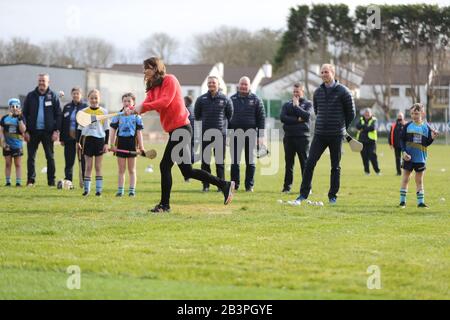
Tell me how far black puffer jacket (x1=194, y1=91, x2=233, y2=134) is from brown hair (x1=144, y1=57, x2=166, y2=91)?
207 inches

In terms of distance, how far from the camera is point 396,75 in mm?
88125

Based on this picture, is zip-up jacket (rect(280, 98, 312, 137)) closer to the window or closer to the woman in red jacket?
the woman in red jacket

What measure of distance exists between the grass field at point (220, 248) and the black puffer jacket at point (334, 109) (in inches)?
53.4

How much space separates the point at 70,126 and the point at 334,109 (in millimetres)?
6092

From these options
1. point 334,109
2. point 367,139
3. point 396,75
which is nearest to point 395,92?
point 396,75

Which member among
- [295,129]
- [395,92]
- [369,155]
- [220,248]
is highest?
[395,92]

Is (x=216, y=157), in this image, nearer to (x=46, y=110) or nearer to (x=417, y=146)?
(x=46, y=110)

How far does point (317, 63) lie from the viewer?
84688mm

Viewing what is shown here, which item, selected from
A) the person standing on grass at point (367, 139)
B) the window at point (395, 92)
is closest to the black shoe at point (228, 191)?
the person standing on grass at point (367, 139)

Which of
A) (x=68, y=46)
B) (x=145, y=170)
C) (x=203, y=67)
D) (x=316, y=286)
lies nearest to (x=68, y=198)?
(x=316, y=286)

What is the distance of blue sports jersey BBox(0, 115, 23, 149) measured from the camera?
60.2 ft

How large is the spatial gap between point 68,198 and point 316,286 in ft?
28.2

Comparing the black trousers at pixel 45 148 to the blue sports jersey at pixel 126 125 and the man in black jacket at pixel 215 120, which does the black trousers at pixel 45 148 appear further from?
the man in black jacket at pixel 215 120

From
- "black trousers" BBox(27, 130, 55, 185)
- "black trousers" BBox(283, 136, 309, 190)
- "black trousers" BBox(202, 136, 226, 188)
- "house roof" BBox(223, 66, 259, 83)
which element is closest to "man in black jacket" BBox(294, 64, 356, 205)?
"black trousers" BBox(283, 136, 309, 190)
